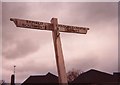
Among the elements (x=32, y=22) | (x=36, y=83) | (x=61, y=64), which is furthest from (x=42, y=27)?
(x=36, y=83)

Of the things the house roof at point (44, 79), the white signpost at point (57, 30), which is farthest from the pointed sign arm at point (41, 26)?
the house roof at point (44, 79)

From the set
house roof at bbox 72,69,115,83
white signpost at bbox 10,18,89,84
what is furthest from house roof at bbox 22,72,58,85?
white signpost at bbox 10,18,89,84

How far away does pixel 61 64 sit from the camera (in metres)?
6.20

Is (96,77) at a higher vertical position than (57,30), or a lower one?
lower

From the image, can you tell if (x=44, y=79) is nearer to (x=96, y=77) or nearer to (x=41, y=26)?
(x=96, y=77)

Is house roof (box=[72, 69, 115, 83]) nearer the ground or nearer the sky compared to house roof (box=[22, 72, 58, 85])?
nearer the sky

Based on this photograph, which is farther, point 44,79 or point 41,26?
point 44,79

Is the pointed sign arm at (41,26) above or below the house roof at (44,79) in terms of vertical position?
above

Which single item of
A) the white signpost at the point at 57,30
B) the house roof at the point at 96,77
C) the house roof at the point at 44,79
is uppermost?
the white signpost at the point at 57,30

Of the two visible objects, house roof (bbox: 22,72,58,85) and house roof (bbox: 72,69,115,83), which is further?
house roof (bbox: 22,72,58,85)

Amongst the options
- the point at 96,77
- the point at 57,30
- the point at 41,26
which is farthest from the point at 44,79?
the point at 57,30

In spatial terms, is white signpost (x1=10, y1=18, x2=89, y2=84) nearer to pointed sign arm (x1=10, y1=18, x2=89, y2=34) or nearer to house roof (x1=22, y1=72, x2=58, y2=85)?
pointed sign arm (x1=10, y1=18, x2=89, y2=34)

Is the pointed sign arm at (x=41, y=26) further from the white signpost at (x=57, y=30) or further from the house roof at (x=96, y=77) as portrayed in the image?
the house roof at (x=96, y=77)

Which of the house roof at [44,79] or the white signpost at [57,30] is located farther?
the house roof at [44,79]
